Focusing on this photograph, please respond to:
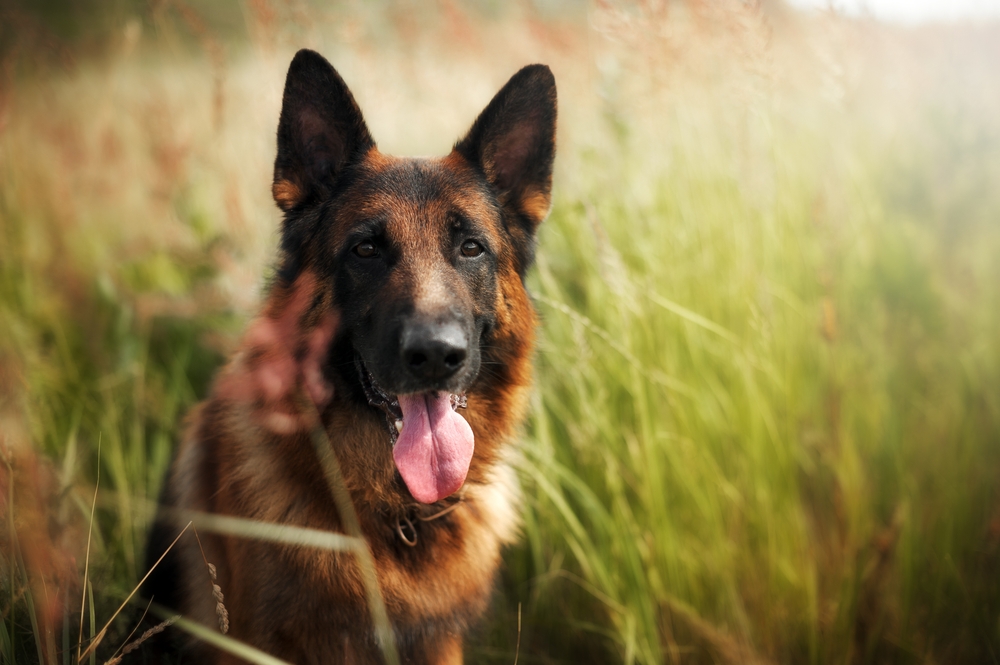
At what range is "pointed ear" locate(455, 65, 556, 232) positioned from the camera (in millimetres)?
2346

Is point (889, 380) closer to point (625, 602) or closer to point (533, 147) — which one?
point (625, 602)

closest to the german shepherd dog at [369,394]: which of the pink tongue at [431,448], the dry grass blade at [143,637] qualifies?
the pink tongue at [431,448]

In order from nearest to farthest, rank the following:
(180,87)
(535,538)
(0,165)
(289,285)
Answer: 1. (289,285)
2. (535,538)
3. (0,165)
4. (180,87)

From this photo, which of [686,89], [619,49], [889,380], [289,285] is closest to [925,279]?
[889,380]

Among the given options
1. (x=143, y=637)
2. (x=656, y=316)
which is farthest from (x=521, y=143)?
(x=143, y=637)

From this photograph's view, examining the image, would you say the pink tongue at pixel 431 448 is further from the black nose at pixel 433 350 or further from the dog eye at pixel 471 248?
the dog eye at pixel 471 248

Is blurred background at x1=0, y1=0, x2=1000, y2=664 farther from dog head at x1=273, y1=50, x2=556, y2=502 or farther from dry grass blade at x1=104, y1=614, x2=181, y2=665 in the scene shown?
dog head at x1=273, y1=50, x2=556, y2=502

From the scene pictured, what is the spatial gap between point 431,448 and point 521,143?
131cm

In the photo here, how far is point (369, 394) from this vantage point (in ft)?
7.09

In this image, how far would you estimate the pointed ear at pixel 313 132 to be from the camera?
84.0 inches

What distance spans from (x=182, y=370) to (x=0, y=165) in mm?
1896

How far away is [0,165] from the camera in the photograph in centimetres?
393

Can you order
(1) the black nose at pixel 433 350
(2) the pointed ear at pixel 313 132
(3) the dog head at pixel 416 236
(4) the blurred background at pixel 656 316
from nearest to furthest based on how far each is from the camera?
(1) the black nose at pixel 433 350 < (3) the dog head at pixel 416 236 < (2) the pointed ear at pixel 313 132 < (4) the blurred background at pixel 656 316

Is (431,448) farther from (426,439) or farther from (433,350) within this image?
(433,350)
